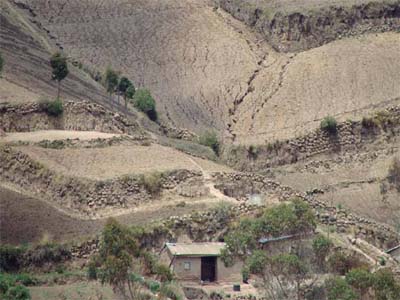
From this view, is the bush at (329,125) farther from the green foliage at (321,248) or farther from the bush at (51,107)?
the green foliage at (321,248)

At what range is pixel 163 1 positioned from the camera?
404 feet

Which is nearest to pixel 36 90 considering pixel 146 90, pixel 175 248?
pixel 146 90

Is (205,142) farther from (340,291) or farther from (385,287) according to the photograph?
(340,291)

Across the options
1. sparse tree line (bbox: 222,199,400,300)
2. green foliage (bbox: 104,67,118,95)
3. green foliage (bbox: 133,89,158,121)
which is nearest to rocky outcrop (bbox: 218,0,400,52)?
green foliage (bbox: 133,89,158,121)

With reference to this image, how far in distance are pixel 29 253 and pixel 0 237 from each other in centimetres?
145

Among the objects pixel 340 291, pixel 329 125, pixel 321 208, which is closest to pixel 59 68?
pixel 329 125

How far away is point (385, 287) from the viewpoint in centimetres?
7694

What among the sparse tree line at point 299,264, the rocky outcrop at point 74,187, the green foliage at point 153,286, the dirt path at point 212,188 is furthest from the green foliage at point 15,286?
the dirt path at point 212,188

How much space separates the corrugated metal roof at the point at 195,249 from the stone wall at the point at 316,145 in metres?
19.0

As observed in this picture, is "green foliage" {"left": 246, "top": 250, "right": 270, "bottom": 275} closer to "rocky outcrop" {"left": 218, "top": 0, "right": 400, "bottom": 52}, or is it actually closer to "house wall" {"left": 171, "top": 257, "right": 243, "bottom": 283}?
"house wall" {"left": 171, "top": 257, "right": 243, "bottom": 283}

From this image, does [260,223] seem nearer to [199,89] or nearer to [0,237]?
[0,237]

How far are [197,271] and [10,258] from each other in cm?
715

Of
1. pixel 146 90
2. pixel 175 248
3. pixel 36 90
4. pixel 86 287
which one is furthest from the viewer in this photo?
pixel 146 90

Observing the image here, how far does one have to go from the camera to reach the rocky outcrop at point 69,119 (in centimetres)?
9462
